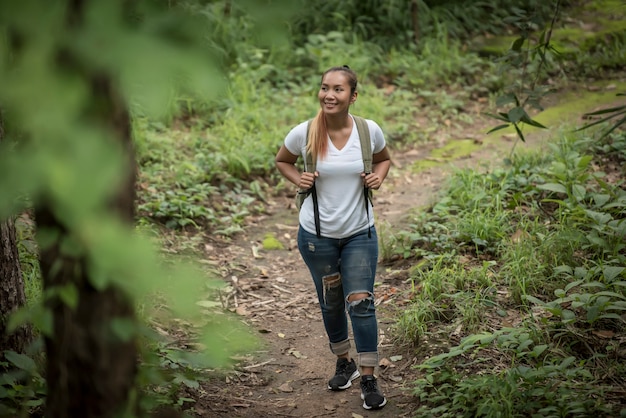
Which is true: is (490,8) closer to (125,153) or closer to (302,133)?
(302,133)

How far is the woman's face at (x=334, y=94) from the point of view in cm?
399

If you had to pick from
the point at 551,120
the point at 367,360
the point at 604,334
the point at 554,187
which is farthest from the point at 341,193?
the point at 551,120

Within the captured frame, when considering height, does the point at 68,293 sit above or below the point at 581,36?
below

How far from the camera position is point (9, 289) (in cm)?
362

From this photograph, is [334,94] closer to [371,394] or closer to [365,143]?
[365,143]

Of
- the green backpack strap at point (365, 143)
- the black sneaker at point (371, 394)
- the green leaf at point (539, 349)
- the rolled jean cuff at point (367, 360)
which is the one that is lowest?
the black sneaker at point (371, 394)

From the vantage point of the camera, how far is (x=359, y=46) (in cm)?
1091

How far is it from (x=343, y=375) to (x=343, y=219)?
1.14 m

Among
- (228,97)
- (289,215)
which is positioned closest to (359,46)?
(228,97)

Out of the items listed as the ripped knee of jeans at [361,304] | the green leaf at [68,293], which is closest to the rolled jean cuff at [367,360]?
the ripped knee of jeans at [361,304]

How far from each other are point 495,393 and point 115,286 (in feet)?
7.65

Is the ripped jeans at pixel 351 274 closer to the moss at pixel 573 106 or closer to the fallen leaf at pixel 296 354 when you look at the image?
the fallen leaf at pixel 296 354

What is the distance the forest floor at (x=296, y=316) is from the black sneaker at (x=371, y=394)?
0.05 m

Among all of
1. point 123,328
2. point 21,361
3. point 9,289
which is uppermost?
point 123,328
